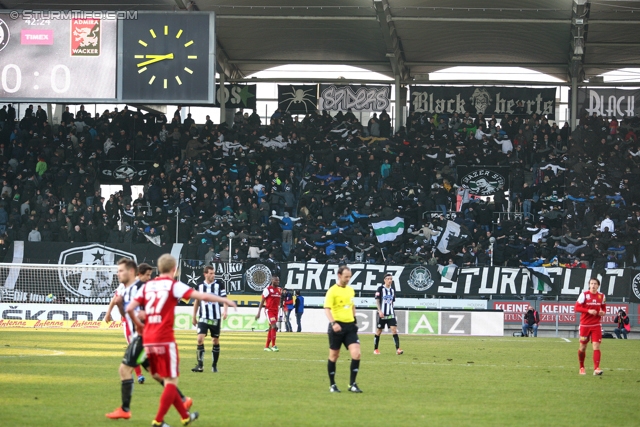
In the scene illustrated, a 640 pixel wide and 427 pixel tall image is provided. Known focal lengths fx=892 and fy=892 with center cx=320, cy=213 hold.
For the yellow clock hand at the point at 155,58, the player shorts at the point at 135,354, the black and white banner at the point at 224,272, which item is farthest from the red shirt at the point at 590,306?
the black and white banner at the point at 224,272

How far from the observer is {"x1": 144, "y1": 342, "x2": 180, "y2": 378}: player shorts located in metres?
9.67

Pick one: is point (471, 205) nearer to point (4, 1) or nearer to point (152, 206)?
point (152, 206)

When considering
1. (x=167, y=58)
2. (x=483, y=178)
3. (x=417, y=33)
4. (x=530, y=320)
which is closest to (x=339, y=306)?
(x=167, y=58)

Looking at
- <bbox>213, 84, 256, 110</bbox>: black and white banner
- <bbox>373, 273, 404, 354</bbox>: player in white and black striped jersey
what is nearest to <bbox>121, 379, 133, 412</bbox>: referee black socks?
<bbox>373, 273, 404, 354</bbox>: player in white and black striped jersey

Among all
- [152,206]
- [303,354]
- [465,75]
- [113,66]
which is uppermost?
[465,75]

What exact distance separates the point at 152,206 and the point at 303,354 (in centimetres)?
1918

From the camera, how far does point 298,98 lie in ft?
160

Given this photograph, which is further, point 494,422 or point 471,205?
point 471,205

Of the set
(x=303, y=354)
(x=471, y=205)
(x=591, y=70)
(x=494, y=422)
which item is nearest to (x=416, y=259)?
(x=471, y=205)

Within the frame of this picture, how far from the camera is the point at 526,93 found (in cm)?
4806

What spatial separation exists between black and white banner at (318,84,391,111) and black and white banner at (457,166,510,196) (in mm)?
7526

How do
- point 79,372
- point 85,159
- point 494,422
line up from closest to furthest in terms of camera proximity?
point 494,422
point 79,372
point 85,159

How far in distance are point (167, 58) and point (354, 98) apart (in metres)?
21.9

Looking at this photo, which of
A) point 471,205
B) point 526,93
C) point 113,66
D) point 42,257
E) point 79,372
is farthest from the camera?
point 526,93
